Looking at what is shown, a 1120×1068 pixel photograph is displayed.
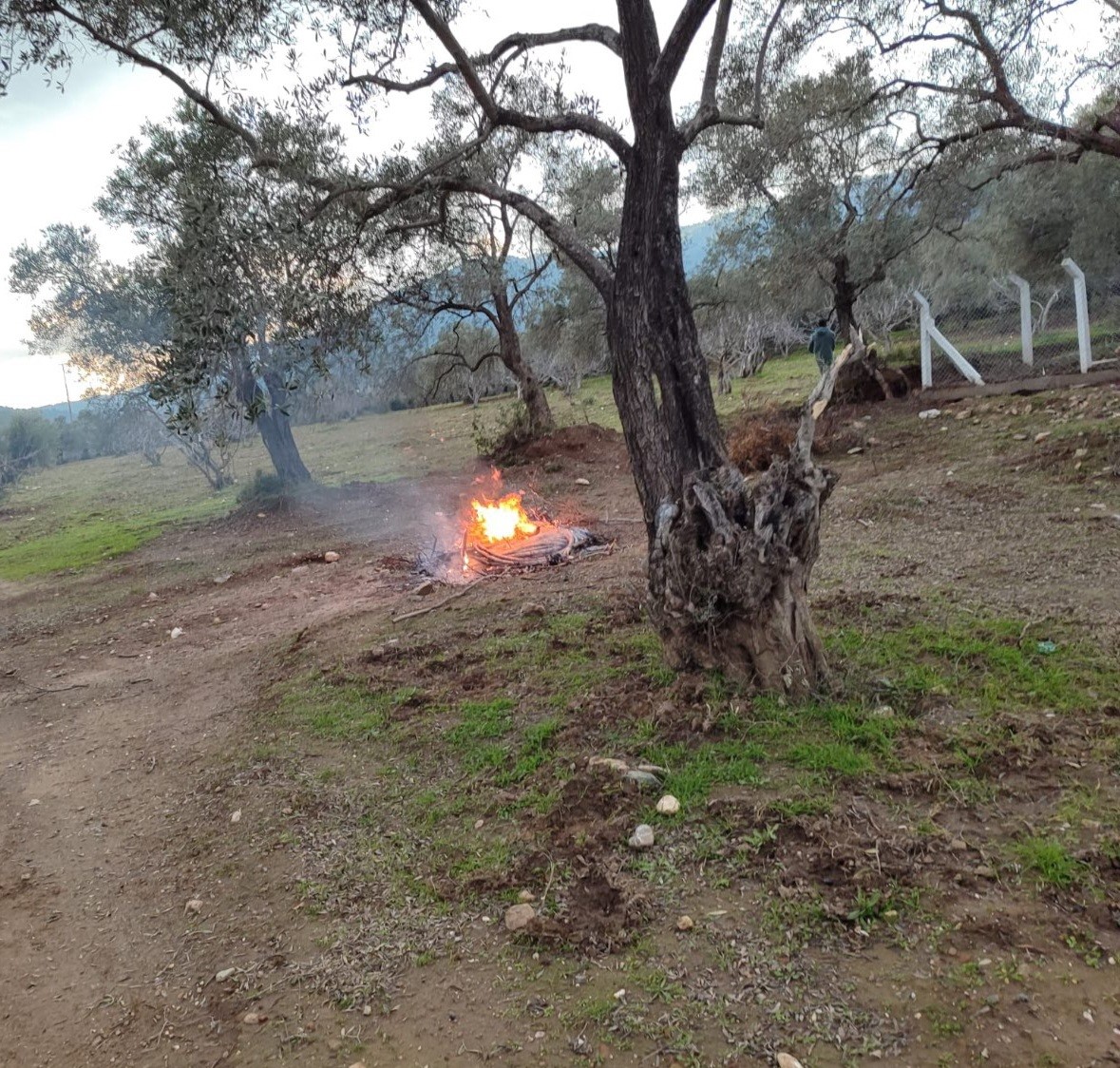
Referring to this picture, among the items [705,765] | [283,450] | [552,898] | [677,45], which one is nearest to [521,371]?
[283,450]

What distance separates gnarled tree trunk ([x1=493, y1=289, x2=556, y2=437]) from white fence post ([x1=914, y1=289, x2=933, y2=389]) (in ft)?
25.4

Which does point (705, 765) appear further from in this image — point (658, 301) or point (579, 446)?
point (579, 446)

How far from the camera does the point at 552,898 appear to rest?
3.33m

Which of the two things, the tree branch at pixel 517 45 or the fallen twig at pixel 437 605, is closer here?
the tree branch at pixel 517 45

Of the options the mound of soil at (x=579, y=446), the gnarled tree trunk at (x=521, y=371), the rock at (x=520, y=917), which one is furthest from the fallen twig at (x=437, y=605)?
the gnarled tree trunk at (x=521, y=371)

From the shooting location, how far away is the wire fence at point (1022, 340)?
1388 centimetres

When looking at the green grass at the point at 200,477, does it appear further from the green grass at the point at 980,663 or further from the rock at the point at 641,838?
the rock at the point at 641,838

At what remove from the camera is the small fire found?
10.3 m

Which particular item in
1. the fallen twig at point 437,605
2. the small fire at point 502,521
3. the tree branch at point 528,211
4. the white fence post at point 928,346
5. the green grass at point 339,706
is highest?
the tree branch at point 528,211

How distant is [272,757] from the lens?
16.9 ft

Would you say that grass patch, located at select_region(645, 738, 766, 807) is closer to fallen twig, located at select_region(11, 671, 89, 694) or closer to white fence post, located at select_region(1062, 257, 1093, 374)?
fallen twig, located at select_region(11, 671, 89, 694)

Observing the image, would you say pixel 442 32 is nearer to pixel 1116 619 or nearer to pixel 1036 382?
pixel 1116 619

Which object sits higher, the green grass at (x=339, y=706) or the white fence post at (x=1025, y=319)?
the white fence post at (x=1025, y=319)

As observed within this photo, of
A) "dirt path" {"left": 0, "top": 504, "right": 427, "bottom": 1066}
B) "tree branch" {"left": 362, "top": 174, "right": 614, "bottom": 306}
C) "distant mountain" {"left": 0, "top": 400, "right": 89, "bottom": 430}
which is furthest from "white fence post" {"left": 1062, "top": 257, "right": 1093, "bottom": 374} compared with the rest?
"distant mountain" {"left": 0, "top": 400, "right": 89, "bottom": 430}
